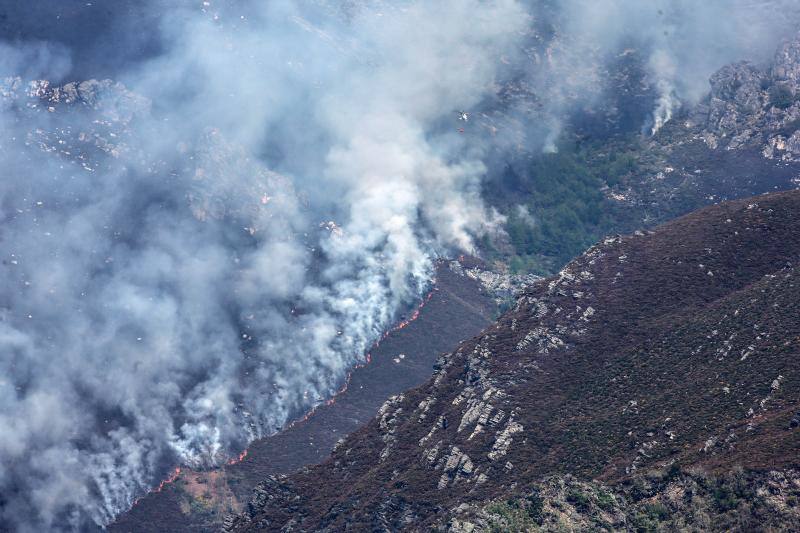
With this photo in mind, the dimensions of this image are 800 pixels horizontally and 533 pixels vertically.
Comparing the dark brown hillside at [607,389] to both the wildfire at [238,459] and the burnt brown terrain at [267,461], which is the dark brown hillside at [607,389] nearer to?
the burnt brown terrain at [267,461]

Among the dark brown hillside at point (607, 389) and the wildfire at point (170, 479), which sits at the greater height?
the dark brown hillside at point (607, 389)

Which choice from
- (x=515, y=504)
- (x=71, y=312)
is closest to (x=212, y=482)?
(x=71, y=312)

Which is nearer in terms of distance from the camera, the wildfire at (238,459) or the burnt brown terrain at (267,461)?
the burnt brown terrain at (267,461)

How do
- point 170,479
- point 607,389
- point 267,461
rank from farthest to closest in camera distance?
point 267,461 → point 170,479 → point 607,389

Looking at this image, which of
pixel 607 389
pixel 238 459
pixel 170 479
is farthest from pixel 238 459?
pixel 607 389

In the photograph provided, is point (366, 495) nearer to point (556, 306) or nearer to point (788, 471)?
point (556, 306)

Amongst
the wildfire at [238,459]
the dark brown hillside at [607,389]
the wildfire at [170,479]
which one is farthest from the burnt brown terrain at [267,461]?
the dark brown hillside at [607,389]

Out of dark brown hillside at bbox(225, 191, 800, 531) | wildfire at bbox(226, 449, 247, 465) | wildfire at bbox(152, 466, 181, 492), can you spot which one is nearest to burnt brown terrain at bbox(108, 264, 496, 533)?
wildfire at bbox(152, 466, 181, 492)

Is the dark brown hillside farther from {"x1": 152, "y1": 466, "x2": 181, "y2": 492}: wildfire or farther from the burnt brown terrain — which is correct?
{"x1": 152, "y1": 466, "x2": 181, "y2": 492}: wildfire

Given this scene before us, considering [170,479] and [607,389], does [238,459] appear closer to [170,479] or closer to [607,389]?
[170,479]
